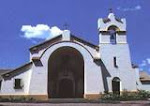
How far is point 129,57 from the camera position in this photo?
47500mm

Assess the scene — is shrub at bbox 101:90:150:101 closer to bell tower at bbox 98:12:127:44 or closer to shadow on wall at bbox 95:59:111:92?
shadow on wall at bbox 95:59:111:92

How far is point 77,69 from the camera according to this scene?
50.3m

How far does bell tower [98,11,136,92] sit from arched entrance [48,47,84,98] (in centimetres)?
359

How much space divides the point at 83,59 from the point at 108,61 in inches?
118

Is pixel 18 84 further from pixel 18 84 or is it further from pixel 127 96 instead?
pixel 127 96

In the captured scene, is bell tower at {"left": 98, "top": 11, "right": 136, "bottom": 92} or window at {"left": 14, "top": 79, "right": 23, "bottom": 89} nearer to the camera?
window at {"left": 14, "top": 79, "right": 23, "bottom": 89}

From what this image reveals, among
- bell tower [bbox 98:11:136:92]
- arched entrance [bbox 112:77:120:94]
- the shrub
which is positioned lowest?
the shrub

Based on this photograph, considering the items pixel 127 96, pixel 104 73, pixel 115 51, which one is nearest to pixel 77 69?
pixel 104 73

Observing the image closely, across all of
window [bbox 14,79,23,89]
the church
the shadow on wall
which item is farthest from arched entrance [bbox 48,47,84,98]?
window [bbox 14,79,23,89]

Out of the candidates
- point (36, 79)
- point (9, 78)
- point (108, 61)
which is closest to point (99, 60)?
point (108, 61)

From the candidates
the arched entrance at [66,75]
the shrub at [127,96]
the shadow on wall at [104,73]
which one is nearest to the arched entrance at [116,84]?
the shadow on wall at [104,73]

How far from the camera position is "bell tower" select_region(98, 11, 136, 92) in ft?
154

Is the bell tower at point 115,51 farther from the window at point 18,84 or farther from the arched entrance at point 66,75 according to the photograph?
the window at point 18,84

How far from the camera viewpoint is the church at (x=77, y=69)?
45.4m
